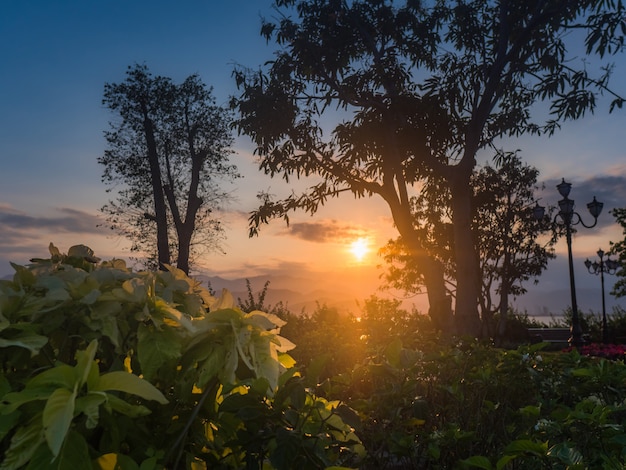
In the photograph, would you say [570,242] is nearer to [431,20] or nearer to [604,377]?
[431,20]

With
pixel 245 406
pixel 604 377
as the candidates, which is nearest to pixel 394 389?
pixel 604 377

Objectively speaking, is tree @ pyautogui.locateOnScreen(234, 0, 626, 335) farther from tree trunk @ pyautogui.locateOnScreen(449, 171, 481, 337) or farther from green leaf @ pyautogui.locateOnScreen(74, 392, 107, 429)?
green leaf @ pyautogui.locateOnScreen(74, 392, 107, 429)

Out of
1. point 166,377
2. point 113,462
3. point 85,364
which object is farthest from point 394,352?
point 85,364

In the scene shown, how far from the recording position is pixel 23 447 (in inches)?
54.3

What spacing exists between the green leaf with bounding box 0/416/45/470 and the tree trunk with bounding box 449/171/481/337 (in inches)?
630

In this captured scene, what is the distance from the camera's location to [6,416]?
145cm

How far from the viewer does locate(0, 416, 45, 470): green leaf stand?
136 centimetres

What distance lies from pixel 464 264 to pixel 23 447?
53.3 ft

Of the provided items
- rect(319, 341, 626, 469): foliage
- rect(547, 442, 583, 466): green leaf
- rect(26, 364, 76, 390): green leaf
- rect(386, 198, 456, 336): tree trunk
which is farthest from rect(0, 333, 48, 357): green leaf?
rect(386, 198, 456, 336): tree trunk

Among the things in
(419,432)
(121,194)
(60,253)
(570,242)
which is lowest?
(419,432)

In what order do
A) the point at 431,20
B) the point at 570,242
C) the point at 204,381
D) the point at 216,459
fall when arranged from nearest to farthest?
the point at 204,381
the point at 216,459
the point at 431,20
the point at 570,242

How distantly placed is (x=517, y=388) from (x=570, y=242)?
1871cm

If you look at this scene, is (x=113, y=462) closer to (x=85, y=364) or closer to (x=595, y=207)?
(x=85, y=364)

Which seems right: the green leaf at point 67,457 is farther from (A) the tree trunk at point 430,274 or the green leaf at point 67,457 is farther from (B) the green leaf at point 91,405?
(A) the tree trunk at point 430,274
